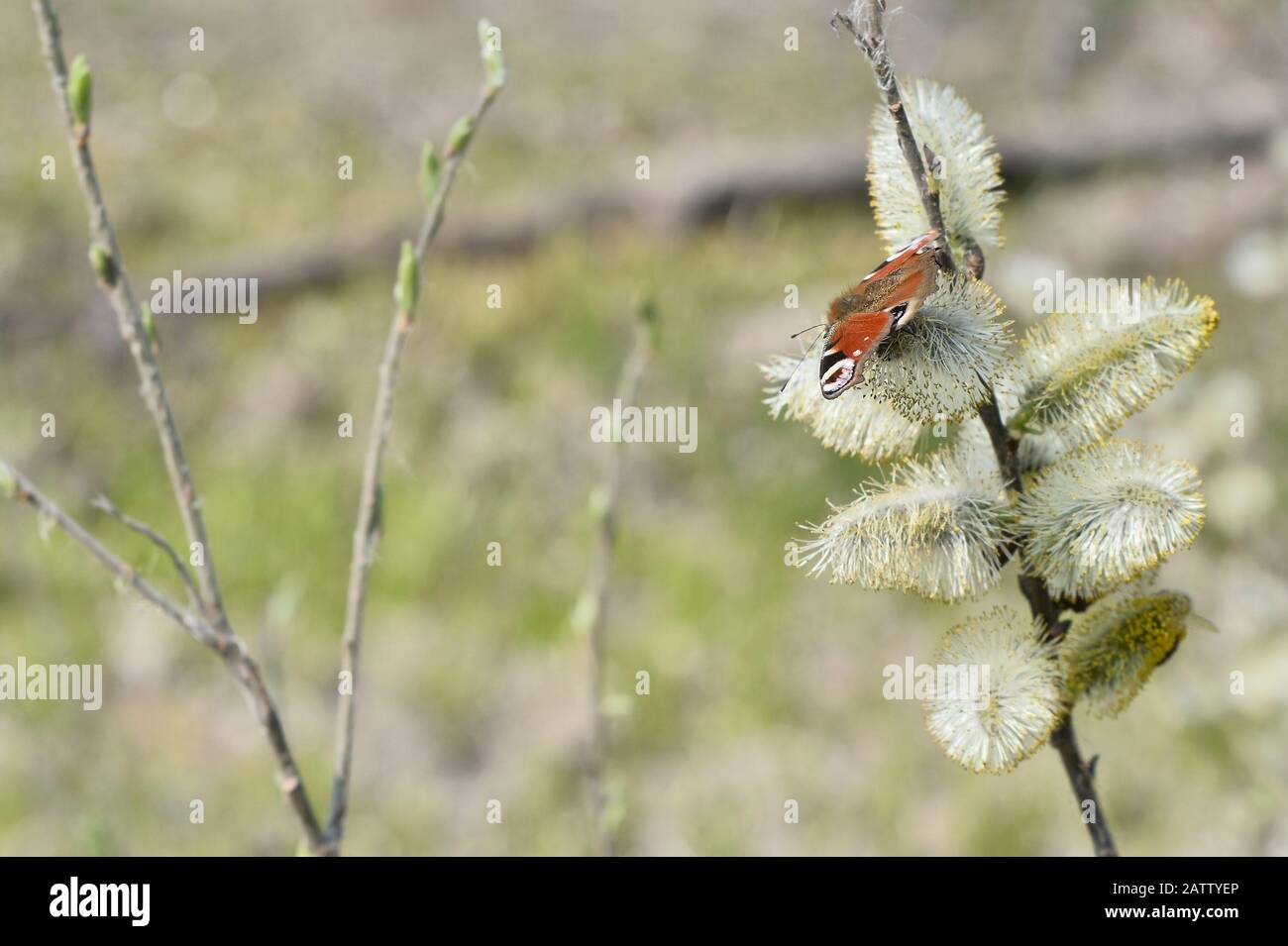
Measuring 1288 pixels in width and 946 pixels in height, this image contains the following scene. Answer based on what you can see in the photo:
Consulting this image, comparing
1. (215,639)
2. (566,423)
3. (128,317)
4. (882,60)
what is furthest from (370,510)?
(566,423)

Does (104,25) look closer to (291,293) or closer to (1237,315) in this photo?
(291,293)

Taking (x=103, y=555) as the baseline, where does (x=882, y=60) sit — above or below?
above

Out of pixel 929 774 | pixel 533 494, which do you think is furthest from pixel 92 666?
pixel 929 774

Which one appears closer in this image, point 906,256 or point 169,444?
point 906,256

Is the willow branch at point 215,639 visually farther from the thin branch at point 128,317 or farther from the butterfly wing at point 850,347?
the butterfly wing at point 850,347

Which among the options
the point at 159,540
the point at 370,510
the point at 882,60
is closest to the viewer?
the point at 882,60

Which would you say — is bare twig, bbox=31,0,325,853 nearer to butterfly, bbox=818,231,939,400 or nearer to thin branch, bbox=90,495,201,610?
thin branch, bbox=90,495,201,610

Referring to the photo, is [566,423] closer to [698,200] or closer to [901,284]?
[698,200]

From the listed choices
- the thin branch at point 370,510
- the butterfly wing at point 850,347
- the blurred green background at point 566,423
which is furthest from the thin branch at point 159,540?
the butterfly wing at point 850,347
